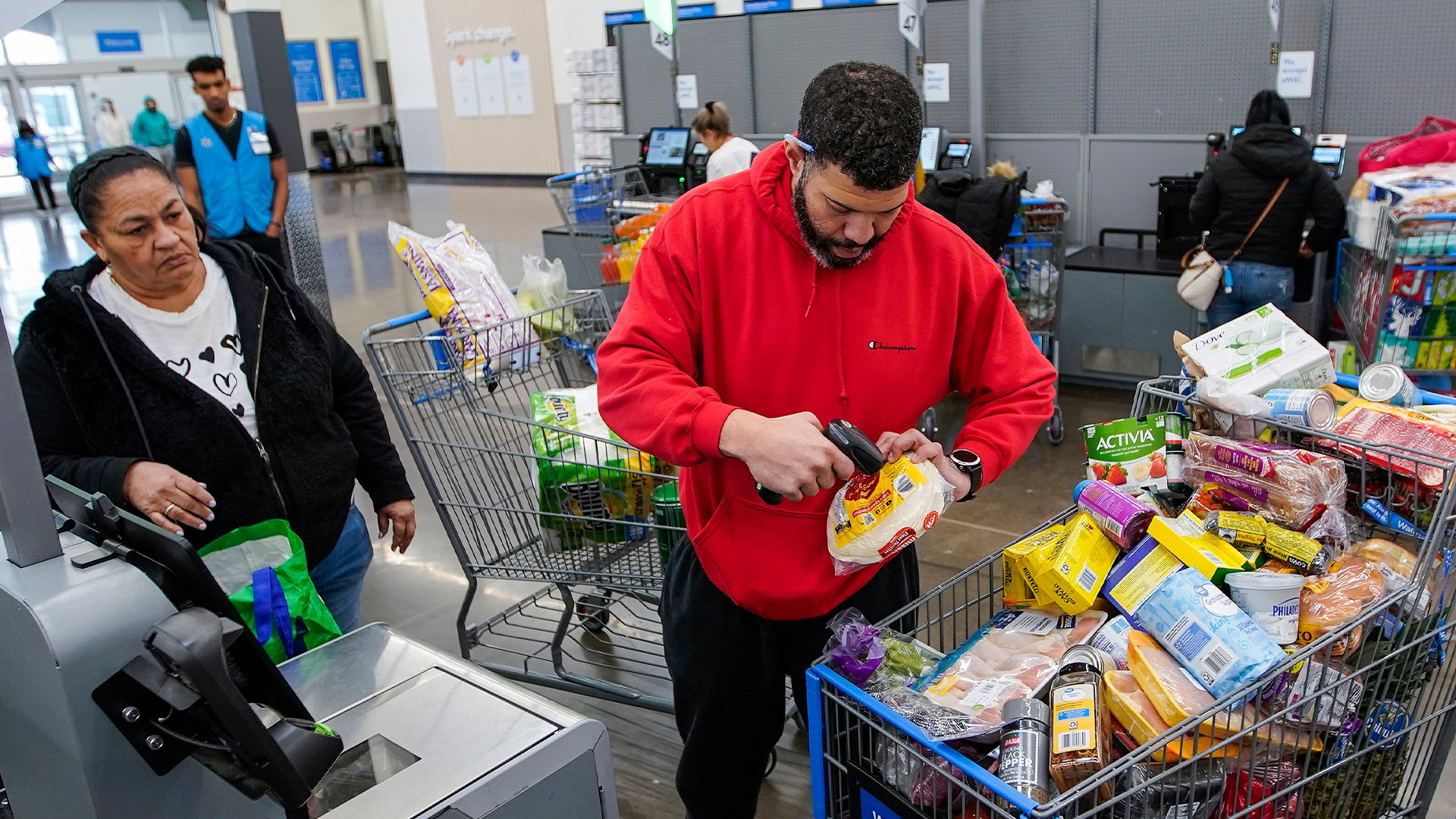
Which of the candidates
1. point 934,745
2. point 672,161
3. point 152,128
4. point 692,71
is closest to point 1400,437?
point 934,745

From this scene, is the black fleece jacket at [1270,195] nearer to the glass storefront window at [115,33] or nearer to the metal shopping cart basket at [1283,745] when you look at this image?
the metal shopping cart basket at [1283,745]

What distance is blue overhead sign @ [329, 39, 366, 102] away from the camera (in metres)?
20.8

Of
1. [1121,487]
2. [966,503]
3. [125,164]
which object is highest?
[125,164]

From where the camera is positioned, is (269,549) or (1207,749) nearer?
(1207,749)

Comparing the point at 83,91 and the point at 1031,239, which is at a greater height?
the point at 83,91

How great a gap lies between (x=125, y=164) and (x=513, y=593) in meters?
2.26

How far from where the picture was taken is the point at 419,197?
1633cm

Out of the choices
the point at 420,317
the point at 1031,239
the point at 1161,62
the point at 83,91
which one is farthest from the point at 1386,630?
the point at 83,91

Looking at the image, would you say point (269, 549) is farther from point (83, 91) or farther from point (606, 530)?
point (83, 91)

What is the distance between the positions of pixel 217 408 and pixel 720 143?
4.77 metres

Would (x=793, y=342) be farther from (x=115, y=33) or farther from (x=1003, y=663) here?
(x=115, y=33)

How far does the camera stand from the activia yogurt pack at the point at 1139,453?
1.94m

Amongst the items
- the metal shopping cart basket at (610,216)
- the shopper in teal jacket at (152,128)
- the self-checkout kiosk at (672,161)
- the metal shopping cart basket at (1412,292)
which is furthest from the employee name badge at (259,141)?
the shopper in teal jacket at (152,128)

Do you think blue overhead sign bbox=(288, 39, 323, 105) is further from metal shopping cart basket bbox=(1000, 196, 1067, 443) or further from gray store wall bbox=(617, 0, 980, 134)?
metal shopping cart basket bbox=(1000, 196, 1067, 443)
